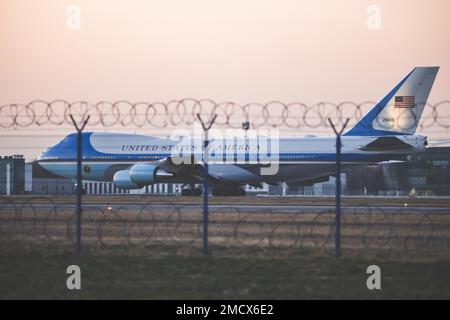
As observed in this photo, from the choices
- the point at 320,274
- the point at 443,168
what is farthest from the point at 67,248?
the point at 443,168

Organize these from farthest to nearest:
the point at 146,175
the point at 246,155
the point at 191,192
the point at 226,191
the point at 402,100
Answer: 1. the point at 226,191
2. the point at 191,192
3. the point at 246,155
4. the point at 146,175
5. the point at 402,100

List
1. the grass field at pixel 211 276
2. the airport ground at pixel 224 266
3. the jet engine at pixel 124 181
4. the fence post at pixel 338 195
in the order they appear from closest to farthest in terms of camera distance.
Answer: the grass field at pixel 211 276 → the airport ground at pixel 224 266 → the fence post at pixel 338 195 → the jet engine at pixel 124 181

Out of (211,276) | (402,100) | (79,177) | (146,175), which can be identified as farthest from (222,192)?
(211,276)

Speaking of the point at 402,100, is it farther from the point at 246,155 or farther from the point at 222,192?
the point at 222,192

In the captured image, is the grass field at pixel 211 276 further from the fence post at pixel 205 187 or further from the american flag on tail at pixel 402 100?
the american flag on tail at pixel 402 100

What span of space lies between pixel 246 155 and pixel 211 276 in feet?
118

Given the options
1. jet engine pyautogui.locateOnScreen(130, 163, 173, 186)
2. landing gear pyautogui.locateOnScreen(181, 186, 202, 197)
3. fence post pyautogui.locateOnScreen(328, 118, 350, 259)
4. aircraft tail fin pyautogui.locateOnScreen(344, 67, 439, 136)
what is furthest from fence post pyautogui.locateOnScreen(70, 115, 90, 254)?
landing gear pyautogui.locateOnScreen(181, 186, 202, 197)

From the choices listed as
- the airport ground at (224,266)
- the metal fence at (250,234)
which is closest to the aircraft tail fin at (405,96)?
the metal fence at (250,234)

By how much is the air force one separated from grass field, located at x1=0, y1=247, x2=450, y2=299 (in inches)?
998

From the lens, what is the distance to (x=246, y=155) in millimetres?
50562

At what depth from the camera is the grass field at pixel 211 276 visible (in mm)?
13391

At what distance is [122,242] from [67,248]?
4.85ft

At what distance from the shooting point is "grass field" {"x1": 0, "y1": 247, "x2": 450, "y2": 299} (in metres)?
13.4

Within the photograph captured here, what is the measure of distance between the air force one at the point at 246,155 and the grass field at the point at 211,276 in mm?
25343
